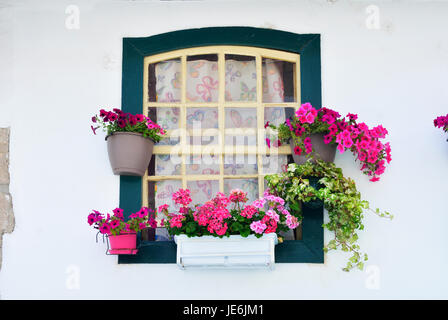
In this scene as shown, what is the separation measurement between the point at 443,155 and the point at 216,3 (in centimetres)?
179

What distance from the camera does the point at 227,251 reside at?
357cm

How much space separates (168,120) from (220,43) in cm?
62

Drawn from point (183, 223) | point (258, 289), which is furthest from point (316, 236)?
point (183, 223)

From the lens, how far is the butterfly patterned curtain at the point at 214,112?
4016 mm

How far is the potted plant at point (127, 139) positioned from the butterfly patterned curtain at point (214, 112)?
0.80 feet

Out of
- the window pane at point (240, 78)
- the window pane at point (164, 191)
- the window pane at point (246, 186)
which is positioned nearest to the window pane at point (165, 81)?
the window pane at point (240, 78)

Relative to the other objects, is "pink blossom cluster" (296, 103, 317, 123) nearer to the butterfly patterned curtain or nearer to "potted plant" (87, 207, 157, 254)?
the butterfly patterned curtain

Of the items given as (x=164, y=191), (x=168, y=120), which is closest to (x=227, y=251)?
(x=164, y=191)

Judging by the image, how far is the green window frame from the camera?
12.5 ft

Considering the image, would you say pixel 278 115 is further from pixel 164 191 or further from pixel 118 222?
pixel 118 222

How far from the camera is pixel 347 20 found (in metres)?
4.09

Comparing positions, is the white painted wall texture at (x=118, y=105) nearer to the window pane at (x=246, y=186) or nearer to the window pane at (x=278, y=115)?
the window pane at (x=278, y=115)
